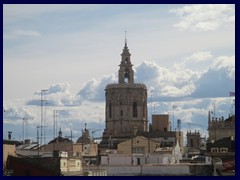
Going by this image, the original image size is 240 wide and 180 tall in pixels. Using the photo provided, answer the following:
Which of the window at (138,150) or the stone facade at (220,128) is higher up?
the stone facade at (220,128)

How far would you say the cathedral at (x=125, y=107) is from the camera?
95000 millimetres

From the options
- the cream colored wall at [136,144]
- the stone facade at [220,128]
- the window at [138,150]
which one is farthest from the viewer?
the stone facade at [220,128]

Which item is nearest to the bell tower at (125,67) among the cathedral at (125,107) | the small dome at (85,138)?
the cathedral at (125,107)

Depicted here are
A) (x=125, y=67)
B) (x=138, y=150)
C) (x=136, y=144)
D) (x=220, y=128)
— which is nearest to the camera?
(x=138, y=150)

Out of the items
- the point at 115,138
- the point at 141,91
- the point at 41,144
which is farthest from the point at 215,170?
the point at 141,91

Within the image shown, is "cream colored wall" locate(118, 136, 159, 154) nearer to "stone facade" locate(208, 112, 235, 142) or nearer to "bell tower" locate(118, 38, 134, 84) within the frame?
"stone facade" locate(208, 112, 235, 142)

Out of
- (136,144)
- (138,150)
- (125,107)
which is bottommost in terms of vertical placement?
(138,150)

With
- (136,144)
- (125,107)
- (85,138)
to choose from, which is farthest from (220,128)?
(125,107)

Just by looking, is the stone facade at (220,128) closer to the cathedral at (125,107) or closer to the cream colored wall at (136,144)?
the cream colored wall at (136,144)

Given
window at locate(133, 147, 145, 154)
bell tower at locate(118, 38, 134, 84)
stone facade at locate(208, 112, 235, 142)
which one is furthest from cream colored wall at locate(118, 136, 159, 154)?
bell tower at locate(118, 38, 134, 84)

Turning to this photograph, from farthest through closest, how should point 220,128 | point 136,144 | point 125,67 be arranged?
1. point 125,67
2. point 220,128
3. point 136,144

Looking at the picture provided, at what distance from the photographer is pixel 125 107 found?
316 feet

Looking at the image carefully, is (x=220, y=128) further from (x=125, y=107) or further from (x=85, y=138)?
(x=125, y=107)
